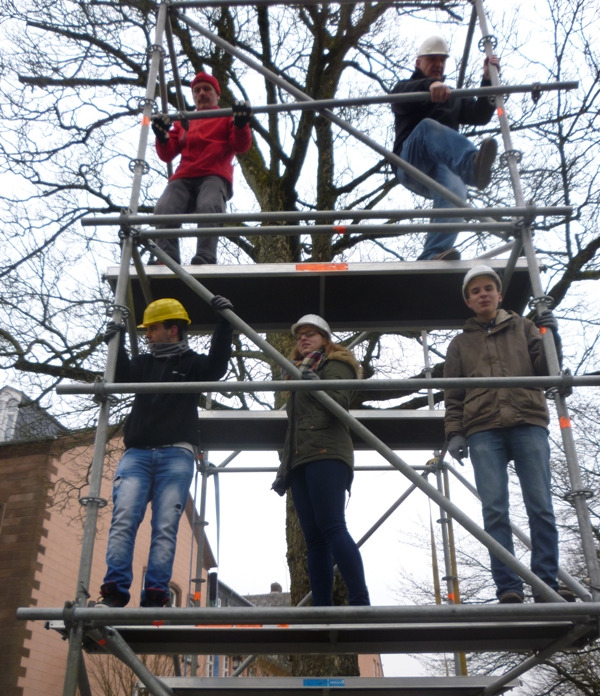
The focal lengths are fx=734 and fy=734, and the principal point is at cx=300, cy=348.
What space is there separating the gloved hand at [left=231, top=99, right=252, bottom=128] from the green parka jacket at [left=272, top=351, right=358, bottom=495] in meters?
1.75

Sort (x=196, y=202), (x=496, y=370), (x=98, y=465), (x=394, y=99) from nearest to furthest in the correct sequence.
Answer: (x=98, y=465)
(x=496, y=370)
(x=394, y=99)
(x=196, y=202)

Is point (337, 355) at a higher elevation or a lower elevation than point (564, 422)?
higher

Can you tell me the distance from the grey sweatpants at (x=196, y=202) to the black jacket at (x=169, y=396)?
1.03 meters

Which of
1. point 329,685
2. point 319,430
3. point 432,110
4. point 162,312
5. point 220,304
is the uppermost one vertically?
point 432,110

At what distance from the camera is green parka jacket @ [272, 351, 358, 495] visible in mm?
3951

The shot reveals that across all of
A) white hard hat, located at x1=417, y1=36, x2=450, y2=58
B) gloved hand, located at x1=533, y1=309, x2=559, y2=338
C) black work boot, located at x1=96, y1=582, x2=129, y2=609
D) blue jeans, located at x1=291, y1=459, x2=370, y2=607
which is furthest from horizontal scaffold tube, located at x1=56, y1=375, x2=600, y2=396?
white hard hat, located at x1=417, y1=36, x2=450, y2=58

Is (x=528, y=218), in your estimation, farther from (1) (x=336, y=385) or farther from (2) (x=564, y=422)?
(1) (x=336, y=385)

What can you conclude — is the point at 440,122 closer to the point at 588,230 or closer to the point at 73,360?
the point at 588,230

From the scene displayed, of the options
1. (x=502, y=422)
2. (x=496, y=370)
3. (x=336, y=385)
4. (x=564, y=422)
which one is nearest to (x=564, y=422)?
(x=564, y=422)

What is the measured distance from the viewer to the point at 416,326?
5.32 meters

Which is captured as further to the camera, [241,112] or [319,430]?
[241,112]

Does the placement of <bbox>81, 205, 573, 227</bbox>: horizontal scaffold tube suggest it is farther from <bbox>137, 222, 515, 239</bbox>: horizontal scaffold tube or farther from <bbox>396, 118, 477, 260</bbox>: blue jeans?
<bbox>396, 118, 477, 260</bbox>: blue jeans

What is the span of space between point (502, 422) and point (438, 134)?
2.27 metres

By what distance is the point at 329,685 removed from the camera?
4.08 m
